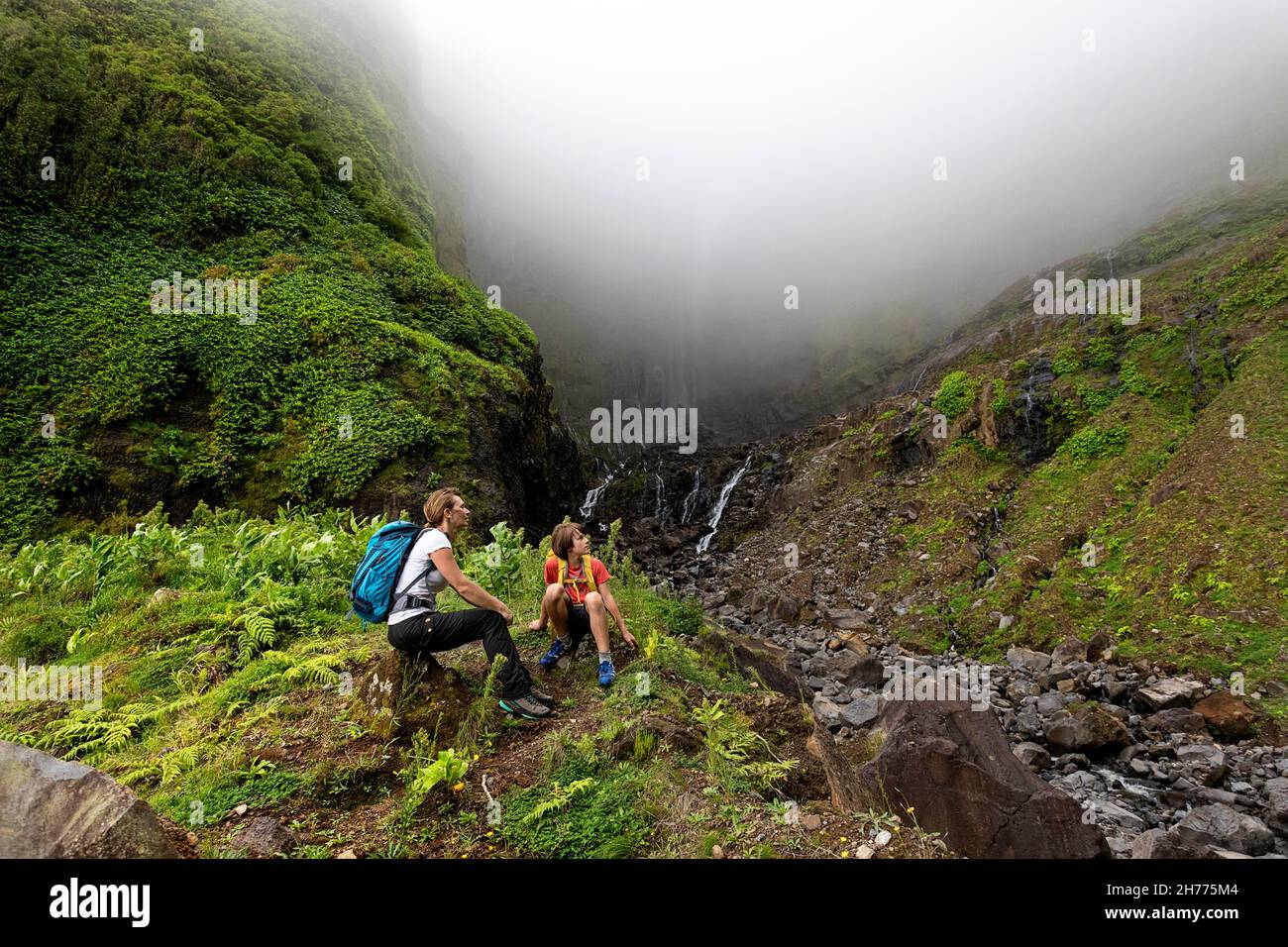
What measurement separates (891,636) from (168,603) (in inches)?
660

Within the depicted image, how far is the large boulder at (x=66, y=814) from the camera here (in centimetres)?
264

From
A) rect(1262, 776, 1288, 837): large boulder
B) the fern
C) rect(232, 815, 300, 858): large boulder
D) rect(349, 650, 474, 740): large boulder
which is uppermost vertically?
rect(349, 650, 474, 740): large boulder

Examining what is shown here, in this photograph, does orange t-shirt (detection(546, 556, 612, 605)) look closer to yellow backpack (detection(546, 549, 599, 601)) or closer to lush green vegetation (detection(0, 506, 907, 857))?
yellow backpack (detection(546, 549, 599, 601))

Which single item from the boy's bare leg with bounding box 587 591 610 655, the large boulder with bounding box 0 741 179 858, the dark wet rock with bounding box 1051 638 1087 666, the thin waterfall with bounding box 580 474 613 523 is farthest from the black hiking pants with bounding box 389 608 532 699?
the thin waterfall with bounding box 580 474 613 523

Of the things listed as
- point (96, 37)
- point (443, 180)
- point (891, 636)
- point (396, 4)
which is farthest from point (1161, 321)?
point (396, 4)

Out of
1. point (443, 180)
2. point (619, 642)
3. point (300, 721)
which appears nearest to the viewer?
point (300, 721)

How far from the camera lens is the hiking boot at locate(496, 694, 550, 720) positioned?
5.04 meters

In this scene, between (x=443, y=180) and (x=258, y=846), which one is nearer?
(x=258, y=846)

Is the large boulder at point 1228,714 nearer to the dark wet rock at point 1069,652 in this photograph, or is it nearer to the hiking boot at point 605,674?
the dark wet rock at point 1069,652

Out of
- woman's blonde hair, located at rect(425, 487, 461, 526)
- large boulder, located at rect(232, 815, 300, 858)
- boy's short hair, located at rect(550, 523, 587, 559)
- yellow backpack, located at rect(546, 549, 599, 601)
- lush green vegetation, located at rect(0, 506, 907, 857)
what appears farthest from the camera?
yellow backpack, located at rect(546, 549, 599, 601)

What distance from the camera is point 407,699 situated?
15.5 ft

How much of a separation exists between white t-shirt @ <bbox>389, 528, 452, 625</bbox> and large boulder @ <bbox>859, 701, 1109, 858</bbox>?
14.3 feet

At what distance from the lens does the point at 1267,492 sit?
1373 centimetres
